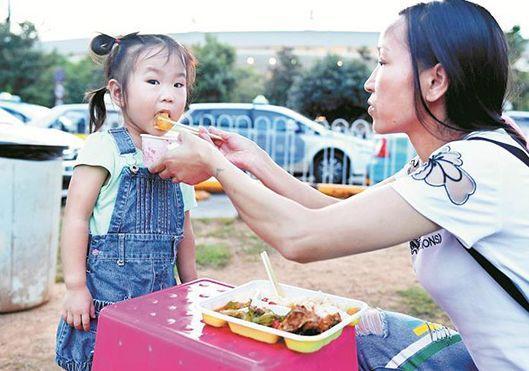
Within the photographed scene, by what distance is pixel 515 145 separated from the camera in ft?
4.60

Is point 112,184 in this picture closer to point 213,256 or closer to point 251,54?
point 213,256

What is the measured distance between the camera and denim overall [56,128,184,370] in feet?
6.01

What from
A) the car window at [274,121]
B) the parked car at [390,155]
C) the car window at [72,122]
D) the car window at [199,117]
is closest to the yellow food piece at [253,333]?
the parked car at [390,155]

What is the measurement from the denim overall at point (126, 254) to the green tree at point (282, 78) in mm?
23453

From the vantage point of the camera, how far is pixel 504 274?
4.50ft

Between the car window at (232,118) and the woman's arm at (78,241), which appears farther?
the car window at (232,118)

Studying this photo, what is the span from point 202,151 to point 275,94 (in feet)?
80.8

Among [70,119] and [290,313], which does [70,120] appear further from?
[290,313]

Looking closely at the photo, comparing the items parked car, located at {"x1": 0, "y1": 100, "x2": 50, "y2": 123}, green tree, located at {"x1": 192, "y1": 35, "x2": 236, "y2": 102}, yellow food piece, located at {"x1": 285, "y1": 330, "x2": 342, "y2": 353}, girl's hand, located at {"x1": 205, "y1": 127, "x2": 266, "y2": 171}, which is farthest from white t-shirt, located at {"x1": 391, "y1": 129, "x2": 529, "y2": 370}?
green tree, located at {"x1": 192, "y1": 35, "x2": 236, "y2": 102}

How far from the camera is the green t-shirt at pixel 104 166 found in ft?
6.00

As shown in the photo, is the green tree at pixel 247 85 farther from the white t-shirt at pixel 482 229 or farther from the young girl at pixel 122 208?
the white t-shirt at pixel 482 229

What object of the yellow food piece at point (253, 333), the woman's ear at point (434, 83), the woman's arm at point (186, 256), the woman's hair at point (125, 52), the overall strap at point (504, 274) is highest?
the woman's hair at point (125, 52)

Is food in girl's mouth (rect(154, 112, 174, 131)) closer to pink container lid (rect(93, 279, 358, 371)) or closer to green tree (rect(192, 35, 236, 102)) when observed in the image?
pink container lid (rect(93, 279, 358, 371))

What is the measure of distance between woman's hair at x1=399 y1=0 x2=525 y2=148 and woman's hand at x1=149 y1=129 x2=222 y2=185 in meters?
0.58
